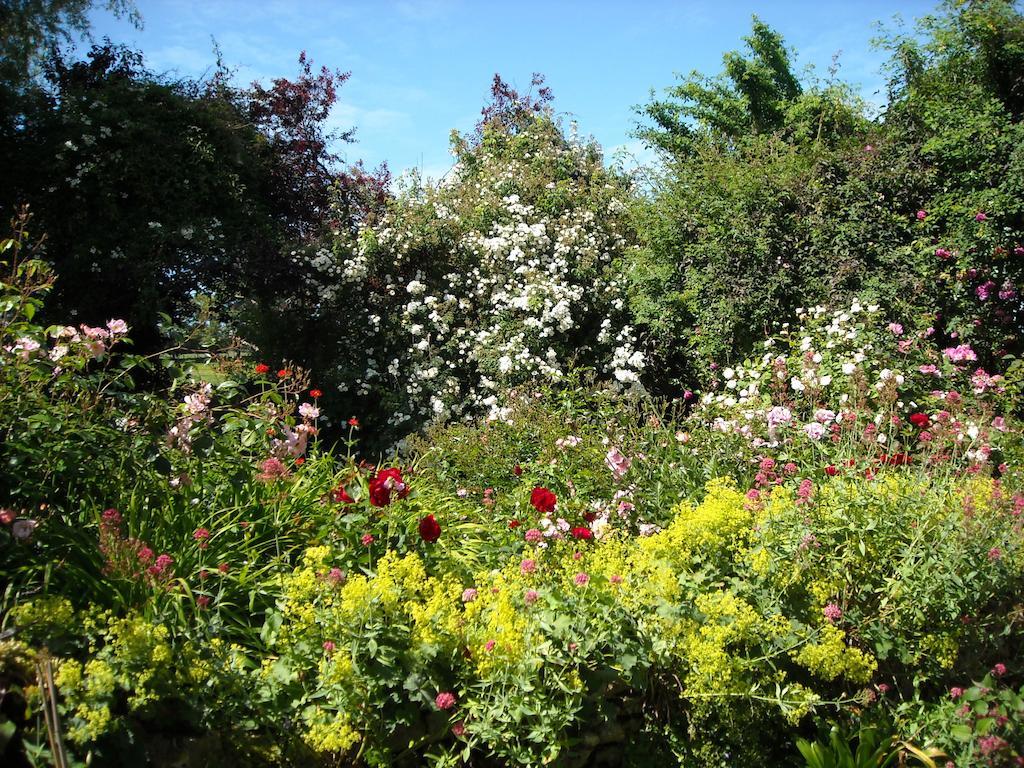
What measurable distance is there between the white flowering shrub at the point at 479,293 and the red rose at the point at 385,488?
13.8 ft

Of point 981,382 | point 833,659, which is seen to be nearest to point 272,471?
point 833,659

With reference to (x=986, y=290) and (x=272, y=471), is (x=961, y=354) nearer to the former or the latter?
(x=986, y=290)

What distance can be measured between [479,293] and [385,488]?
5.28m

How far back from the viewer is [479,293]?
26.1 ft

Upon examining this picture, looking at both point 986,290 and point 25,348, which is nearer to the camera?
point 25,348

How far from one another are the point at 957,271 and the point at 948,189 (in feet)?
2.39

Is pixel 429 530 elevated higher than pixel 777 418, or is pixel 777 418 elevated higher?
pixel 777 418

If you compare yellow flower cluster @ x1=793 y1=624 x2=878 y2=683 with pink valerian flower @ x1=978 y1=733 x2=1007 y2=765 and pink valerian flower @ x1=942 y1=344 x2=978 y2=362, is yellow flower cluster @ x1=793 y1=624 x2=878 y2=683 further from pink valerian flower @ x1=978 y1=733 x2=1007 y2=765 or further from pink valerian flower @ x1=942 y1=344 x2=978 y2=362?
pink valerian flower @ x1=942 y1=344 x2=978 y2=362

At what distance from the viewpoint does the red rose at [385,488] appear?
283 cm

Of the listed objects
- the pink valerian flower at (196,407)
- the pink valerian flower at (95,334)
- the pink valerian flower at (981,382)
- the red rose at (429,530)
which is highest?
the pink valerian flower at (95,334)

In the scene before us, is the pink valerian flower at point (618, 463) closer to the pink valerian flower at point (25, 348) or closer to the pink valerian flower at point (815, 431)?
the pink valerian flower at point (815, 431)

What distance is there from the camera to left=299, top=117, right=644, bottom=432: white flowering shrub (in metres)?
7.57

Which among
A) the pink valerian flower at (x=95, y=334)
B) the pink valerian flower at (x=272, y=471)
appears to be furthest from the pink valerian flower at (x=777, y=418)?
the pink valerian flower at (x=95, y=334)

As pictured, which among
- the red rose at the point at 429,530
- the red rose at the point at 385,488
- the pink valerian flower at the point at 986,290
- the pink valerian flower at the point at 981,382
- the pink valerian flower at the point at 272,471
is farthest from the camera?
the pink valerian flower at the point at 986,290
